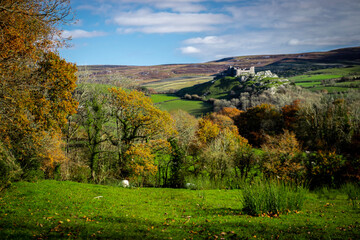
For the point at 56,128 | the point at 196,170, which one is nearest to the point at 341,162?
the point at 196,170

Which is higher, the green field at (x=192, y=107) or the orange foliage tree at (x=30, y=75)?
the orange foliage tree at (x=30, y=75)

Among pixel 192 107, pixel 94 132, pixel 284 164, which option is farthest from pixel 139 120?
pixel 192 107

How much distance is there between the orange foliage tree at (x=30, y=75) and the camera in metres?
14.0

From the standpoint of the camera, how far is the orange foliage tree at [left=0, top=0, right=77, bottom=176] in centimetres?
1398

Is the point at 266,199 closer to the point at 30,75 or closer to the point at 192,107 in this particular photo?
the point at 30,75

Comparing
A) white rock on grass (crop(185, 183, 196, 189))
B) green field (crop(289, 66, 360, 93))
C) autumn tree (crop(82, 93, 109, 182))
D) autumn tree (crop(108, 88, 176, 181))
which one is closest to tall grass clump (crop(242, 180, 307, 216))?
white rock on grass (crop(185, 183, 196, 189))

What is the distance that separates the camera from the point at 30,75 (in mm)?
16562

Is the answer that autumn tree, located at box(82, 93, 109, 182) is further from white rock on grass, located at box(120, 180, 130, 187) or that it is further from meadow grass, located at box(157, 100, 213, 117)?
meadow grass, located at box(157, 100, 213, 117)

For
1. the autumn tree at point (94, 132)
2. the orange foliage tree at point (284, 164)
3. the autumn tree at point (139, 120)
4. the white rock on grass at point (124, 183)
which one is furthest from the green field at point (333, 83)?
the white rock on grass at point (124, 183)

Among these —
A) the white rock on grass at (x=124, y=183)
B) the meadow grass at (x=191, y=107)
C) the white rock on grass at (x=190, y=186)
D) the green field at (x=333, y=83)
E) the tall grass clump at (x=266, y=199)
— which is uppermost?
the green field at (x=333, y=83)

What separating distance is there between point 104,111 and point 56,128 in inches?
503

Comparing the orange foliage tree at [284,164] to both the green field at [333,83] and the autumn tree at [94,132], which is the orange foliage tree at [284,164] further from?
the green field at [333,83]

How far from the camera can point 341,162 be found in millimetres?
29703

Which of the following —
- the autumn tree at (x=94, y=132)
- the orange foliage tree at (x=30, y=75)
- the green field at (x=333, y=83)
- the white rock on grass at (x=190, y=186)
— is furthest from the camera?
the green field at (x=333, y=83)
